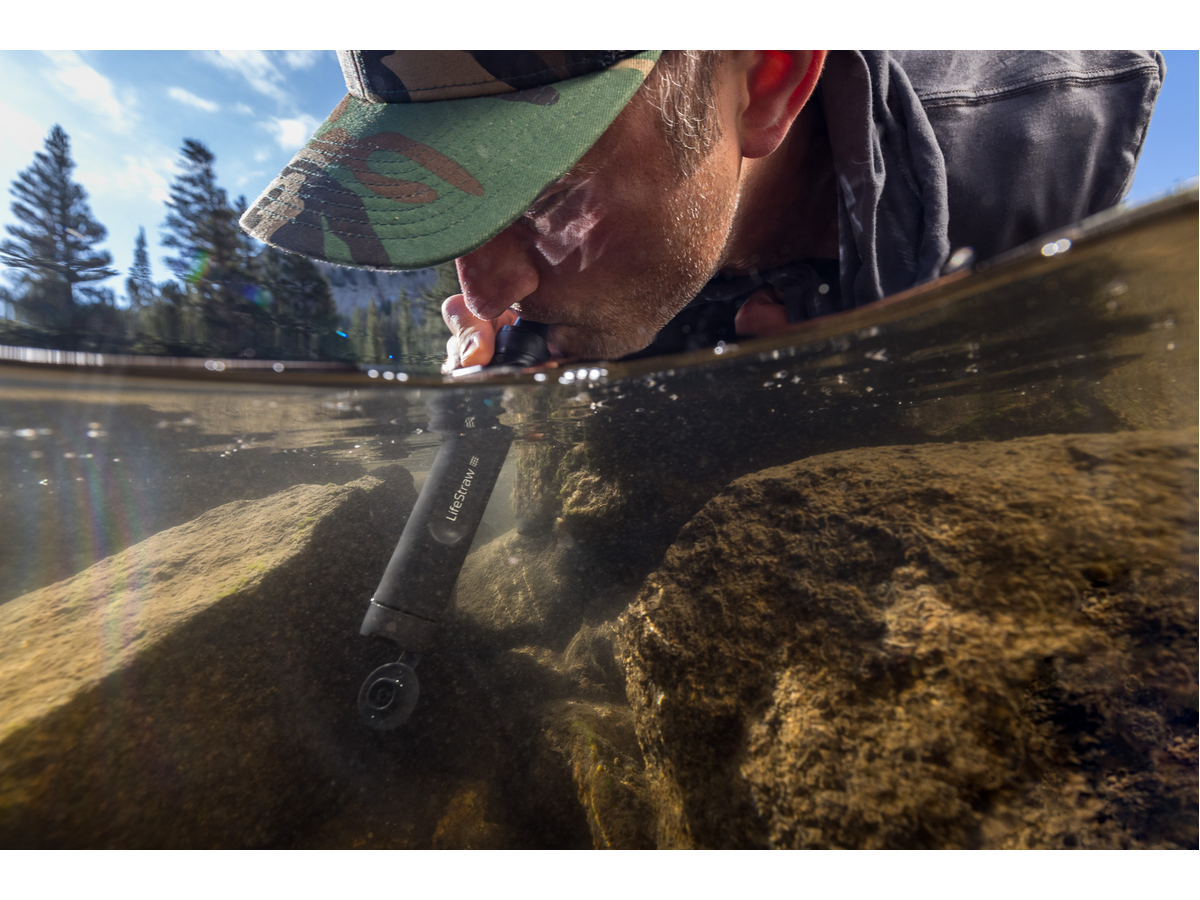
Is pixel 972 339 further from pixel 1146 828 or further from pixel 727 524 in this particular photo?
pixel 1146 828

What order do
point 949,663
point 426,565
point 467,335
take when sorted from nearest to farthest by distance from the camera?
point 949,663 < point 426,565 < point 467,335

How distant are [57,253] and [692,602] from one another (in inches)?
Answer: 125

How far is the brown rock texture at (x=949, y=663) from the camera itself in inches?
34.2

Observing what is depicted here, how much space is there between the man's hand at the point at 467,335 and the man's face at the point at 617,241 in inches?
20.1

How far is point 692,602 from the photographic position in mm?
1554

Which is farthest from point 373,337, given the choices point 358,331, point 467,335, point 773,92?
point 773,92

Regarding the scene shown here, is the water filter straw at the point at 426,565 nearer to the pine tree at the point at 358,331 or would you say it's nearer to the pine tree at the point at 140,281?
the pine tree at the point at 358,331

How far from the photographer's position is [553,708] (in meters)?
2.20

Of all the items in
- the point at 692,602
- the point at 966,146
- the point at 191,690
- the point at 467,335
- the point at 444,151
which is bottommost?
the point at 191,690

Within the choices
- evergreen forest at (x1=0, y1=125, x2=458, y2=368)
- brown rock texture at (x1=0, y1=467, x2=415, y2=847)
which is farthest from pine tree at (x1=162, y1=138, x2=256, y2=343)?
brown rock texture at (x1=0, y1=467, x2=415, y2=847)

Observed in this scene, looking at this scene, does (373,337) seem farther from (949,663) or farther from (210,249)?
(949,663)

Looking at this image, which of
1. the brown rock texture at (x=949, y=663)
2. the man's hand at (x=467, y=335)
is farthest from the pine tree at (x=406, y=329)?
the brown rock texture at (x=949, y=663)

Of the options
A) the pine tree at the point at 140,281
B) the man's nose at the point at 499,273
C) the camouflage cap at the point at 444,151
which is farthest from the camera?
the pine tree at the point at 140,281

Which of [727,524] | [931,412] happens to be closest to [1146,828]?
[727,524]
